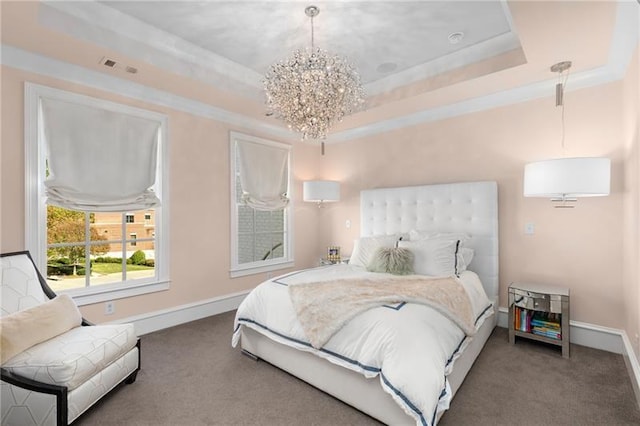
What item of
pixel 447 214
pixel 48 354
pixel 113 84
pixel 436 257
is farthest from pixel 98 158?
pixel 447 214

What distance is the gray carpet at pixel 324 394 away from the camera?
6.40 ft

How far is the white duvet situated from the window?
5.71 ft

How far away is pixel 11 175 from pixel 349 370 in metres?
3.10

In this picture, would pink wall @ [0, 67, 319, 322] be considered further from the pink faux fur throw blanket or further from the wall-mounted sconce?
the pink faux fur throw blanket

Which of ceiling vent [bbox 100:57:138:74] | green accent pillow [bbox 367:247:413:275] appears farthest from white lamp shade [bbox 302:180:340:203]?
ceiling vent [bbox 100:57:138:74]

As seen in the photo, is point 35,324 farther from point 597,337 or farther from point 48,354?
point 597,337

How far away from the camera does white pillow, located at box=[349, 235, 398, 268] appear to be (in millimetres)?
3607

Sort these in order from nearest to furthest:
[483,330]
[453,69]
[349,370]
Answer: [349,370] → [483,330] → [453,69]

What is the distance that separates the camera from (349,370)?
6.64ft

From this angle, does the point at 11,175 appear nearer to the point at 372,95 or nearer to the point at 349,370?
the point at 349,370

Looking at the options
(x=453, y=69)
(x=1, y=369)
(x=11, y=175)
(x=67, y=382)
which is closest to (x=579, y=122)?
(x=453, y=69)

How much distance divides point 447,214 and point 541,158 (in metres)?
1.09

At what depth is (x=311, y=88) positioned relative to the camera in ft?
7.35

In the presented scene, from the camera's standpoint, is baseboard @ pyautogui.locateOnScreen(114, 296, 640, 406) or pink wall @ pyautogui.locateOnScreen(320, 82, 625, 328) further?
pink wall @ pyautogui.locateOnScreen(320, 82, 625, 328)
